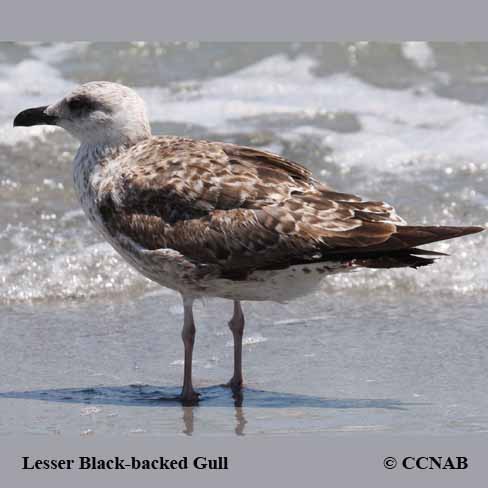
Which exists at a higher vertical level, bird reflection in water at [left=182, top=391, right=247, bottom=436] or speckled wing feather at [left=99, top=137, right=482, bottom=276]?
speckled wing feather at [left=99, top=137, right=482, bottom=276]

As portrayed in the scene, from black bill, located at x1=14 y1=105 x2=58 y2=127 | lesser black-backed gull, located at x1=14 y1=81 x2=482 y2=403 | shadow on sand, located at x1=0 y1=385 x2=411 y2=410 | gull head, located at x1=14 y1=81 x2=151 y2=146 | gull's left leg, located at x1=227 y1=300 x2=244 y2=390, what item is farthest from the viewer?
black bill, located at x1=14 y1=105 x2=58 y2=127

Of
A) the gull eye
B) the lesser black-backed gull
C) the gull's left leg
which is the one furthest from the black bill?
the gull's left leg

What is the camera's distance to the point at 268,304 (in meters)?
8.80

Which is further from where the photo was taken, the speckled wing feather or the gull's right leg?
the gull's right leg

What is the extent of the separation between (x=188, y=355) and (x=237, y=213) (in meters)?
0.89

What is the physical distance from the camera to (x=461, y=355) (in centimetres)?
767

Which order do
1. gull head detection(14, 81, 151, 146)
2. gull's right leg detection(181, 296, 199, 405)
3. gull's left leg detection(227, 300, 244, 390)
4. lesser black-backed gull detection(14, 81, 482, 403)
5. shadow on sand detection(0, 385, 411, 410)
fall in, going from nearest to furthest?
lesser black-backed gull detection(14, 81, 482, 403) → shadow on sand detection(0, 385, 411, 410) → gull's right leg detection(181, 296, 199, 405) → gull's left leg detection(227, 300, 244, 390) → gull head detection(14, 81, 151, 146)

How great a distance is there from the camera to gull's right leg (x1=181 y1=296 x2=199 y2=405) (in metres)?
7.05

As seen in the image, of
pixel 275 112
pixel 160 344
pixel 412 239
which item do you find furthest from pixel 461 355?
pixel 275 112

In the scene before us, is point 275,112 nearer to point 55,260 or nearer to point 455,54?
point 455,54

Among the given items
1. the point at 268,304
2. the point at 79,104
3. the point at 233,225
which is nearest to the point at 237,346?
the point at 233,225

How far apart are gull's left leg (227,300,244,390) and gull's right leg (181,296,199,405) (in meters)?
0.24

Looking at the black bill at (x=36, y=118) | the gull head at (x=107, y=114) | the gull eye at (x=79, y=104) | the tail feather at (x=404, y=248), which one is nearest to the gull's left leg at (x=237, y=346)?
the tail feather at (x=404, y=248)

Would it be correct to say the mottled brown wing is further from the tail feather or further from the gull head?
the gull head
